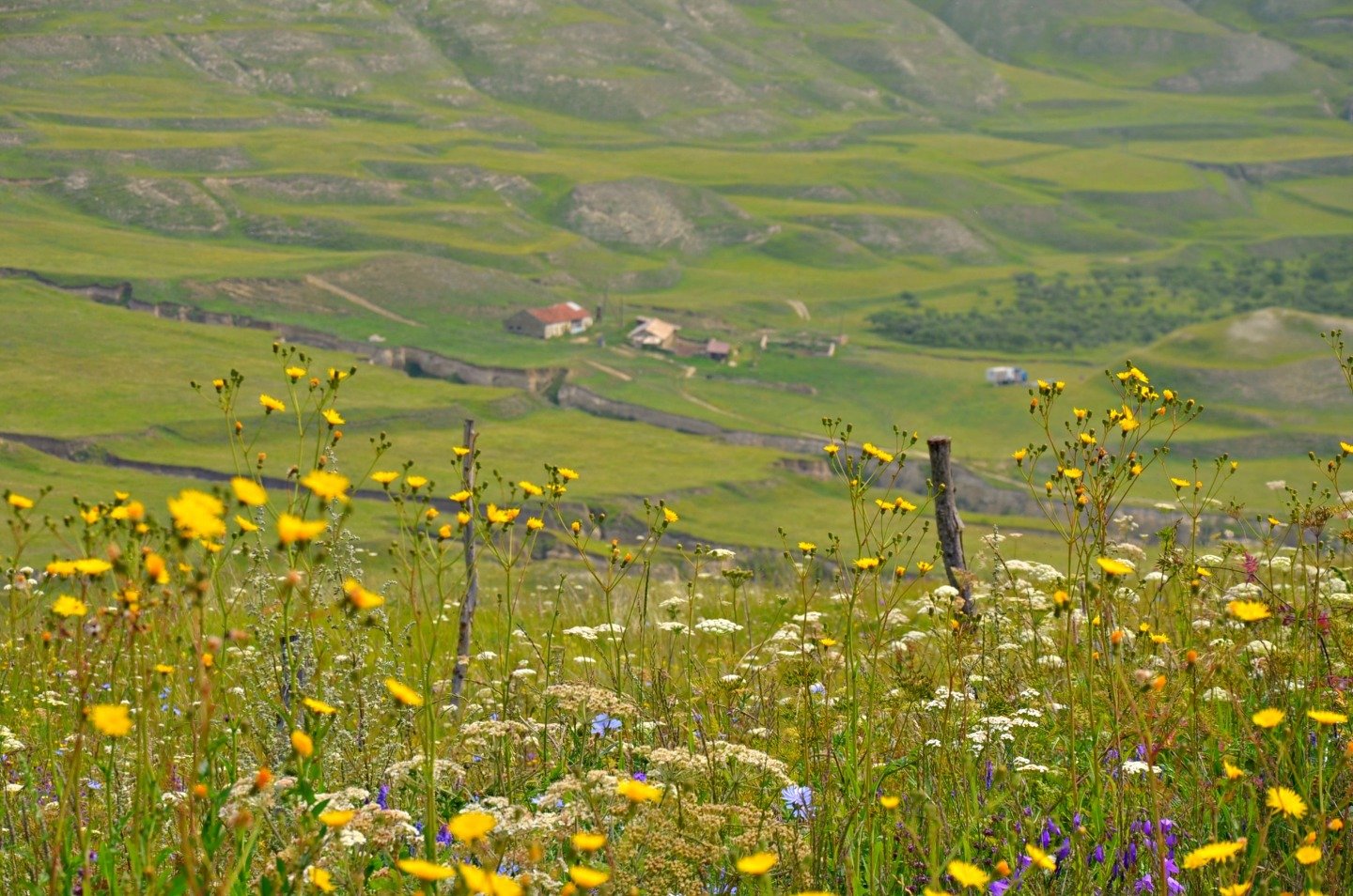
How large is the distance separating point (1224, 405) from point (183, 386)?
69.1 metres

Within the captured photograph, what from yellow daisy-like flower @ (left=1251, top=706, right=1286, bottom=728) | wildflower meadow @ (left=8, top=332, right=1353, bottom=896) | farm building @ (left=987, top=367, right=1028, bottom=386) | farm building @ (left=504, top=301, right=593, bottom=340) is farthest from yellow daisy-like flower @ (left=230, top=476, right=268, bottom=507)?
farm building @ (left=504, top=301, right=593, bottom=340)

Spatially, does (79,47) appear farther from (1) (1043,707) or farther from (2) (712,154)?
(1) (1043,707)

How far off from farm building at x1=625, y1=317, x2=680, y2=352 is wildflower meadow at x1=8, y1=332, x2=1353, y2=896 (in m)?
110

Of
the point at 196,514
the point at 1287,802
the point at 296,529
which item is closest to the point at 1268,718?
the point at 1287,802

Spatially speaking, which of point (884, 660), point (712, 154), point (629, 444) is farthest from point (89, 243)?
point (884, 660)

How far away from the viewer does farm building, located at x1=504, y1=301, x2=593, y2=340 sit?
383 feet

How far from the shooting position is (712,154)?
7598 inches

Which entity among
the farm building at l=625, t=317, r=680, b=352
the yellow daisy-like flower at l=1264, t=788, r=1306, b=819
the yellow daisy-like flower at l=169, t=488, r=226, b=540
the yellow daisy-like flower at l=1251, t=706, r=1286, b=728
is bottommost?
the farm building at l=625, t=317, r=680, b=352

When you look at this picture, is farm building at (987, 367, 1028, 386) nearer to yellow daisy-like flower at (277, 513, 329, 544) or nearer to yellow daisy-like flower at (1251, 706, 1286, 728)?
yellow daisy-like flower at (1251, 706, 1286, 728)

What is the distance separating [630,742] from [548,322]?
113802mm

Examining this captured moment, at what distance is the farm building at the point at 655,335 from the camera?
11600 centimetres

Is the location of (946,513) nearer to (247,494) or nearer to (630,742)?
(630,742)

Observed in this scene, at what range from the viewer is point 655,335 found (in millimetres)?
116750

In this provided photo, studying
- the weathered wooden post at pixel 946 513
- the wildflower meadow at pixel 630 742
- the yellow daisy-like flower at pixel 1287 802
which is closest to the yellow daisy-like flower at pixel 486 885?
the wildflower meadow at pixel 630 742
